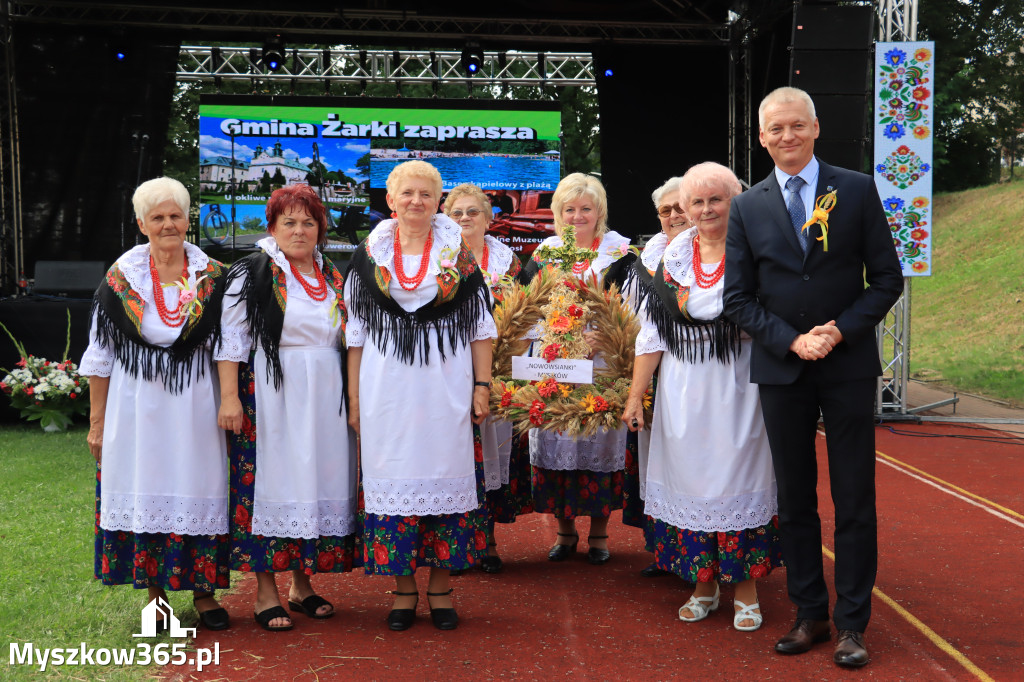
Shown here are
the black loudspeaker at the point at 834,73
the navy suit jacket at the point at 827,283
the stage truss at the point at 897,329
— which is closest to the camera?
the navy suit jacket at the point at 827,283

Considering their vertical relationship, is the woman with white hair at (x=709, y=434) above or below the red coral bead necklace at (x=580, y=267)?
below

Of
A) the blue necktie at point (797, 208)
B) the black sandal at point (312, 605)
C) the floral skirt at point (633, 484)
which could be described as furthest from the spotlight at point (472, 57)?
the black sandal at point (312, 605)

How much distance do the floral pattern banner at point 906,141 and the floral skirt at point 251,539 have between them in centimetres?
596

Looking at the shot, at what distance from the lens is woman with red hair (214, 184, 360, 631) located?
11.3ft

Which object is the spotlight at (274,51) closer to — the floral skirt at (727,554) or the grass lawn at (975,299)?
the floral skirt at (727,554)

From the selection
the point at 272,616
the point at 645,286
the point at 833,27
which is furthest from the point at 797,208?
the point at 833,27

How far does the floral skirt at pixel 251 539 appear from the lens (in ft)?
11.3

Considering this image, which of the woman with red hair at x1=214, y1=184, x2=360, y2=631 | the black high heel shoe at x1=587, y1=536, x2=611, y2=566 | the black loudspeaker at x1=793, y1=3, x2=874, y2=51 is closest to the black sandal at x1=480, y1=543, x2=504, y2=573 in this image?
the black high heel shoe at x1=587, y1=536, x2=611, y2=566

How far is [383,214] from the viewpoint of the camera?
11.2 metres

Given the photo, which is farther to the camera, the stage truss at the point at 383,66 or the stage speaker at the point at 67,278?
the stage truss at the point at 383,66

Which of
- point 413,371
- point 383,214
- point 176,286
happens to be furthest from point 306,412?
point 383,214

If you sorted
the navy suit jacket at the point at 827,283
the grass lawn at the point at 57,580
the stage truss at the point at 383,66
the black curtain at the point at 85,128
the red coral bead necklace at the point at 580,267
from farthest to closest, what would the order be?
1. the stage truss at the point at 383,66
2. the black curtain at the point at 85,128
3. the red coral bead necklace at the point at 580,267
4. the grass lawn at the point at 57,580
5. the navy suit jacket at the point at 827,283

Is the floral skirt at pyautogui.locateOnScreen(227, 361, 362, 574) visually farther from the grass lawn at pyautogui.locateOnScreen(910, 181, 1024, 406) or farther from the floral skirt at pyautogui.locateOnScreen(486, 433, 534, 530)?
the grass lawn at pyautogui.locateOnScreen(910, 181, 1024, 406)

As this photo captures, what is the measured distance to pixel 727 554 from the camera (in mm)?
3338
